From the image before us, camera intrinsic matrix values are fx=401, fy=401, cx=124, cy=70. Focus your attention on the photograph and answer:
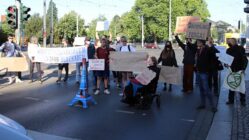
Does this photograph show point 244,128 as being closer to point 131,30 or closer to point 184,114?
point 184,114

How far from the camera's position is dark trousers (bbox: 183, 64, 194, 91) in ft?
43.4

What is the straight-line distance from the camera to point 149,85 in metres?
10.1

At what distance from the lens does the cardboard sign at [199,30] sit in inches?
434

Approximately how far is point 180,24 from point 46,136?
29.7ft

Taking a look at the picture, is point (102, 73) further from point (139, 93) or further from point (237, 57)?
point (237, 57)

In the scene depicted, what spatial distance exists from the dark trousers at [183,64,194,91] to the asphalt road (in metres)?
0.82

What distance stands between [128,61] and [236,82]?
327 centimetres

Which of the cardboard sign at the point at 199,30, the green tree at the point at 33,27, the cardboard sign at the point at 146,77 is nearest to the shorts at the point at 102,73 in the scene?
the cardboard sign at the point at 146,77

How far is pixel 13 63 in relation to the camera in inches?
574

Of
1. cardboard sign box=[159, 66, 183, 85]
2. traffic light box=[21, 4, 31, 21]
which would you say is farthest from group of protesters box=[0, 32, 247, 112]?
traffic light box=[21, 4, 31, 21]

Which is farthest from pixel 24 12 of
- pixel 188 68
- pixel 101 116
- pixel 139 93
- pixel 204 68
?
pixel 204 68

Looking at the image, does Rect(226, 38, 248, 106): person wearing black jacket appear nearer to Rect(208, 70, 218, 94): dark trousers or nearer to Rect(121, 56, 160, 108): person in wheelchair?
Rect(208, 70, 218, 94): dark trousers

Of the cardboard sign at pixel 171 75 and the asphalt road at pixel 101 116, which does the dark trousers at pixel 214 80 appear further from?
the cardboard sign at pixel 171 75

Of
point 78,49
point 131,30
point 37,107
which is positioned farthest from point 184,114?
point 131,30
